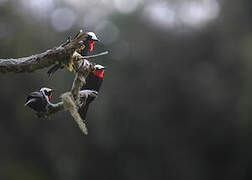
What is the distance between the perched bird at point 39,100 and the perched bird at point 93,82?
0.15 metres

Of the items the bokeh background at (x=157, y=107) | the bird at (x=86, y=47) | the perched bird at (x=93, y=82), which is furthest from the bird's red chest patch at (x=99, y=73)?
the bokeh background at (x=157, y=107)

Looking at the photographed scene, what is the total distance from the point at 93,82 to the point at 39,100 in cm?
23

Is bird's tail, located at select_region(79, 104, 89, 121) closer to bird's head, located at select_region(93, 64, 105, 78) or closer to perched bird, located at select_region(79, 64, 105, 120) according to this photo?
perched bird, located at select_region(79, 64, 105, 120)

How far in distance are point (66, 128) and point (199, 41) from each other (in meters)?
6.82

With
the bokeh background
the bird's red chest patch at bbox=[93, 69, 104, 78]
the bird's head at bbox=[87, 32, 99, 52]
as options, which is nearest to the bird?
the bird's head at bbox=[87, 32, 99, 52]

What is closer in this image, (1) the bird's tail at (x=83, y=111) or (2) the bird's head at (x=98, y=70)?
(2) the bird's head at (x=98, y=70)

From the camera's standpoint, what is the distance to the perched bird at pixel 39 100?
2086mm

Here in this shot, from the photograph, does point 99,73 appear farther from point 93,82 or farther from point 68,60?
point 68,60

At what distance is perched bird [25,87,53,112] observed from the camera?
6.84 ft

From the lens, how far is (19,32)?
492 inches

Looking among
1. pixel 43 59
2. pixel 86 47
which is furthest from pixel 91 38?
pixel 43 59

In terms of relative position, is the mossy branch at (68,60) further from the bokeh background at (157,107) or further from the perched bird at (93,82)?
the bokeh background at (157,107)

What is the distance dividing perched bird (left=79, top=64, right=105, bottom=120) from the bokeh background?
52.0 ft

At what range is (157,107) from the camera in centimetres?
2166
